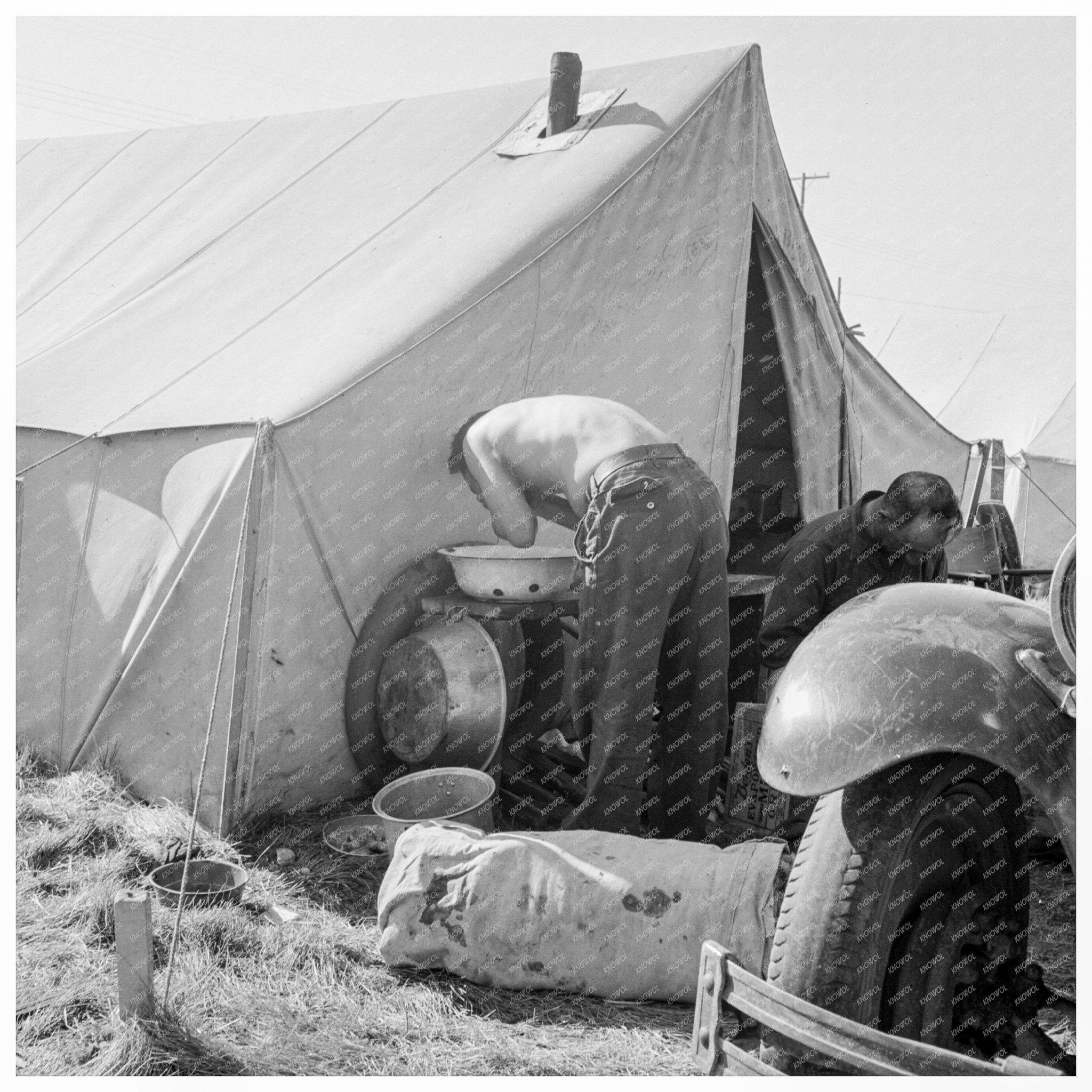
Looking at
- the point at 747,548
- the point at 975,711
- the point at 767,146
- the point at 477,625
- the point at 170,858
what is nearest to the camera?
the point at 975,711

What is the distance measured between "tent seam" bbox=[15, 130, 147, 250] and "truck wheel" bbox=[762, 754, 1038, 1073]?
7199 mm

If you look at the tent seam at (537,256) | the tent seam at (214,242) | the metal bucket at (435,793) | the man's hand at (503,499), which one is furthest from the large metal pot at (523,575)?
the tent seam at (214,242)

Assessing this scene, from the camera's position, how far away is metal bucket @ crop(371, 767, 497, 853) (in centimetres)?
330

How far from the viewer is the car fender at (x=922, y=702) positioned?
1.74 m

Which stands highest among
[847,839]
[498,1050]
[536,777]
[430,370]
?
[430,370]

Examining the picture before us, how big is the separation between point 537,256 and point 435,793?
2213 millimetres

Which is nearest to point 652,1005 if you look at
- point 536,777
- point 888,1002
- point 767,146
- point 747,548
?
point 888,1002

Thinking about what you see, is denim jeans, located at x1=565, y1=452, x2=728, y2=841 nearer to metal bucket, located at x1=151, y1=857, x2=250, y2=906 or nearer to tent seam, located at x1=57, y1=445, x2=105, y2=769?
metal bucket, located at x1=151, y1=857, x2=250, y2=906

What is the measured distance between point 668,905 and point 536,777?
1.43 m

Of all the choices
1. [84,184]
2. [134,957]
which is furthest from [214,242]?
[134,957]

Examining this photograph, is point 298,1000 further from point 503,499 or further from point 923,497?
point 923,497

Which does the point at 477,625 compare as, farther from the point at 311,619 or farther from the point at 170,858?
the point at 170,858

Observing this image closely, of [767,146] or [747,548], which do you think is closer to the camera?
[767,146]

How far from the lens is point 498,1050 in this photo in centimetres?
226
